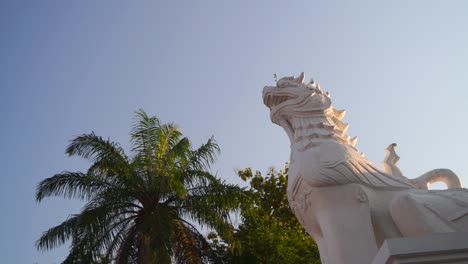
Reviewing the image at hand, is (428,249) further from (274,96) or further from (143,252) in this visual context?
(143,252)

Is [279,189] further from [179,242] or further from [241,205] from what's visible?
[179,242]

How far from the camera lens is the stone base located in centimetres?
245

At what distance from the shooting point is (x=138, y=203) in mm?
11734

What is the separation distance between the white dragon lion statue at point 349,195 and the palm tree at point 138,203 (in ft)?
20.0

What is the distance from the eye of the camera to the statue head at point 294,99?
5133 mm

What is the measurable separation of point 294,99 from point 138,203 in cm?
748

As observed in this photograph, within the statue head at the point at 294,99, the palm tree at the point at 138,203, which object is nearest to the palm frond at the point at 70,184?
the palm tree at the point at 138,203

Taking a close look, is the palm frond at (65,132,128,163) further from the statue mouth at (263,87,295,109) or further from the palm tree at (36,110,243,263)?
the statue mouth at (263,87,295,109)

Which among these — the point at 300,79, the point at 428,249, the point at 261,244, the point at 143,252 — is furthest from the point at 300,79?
the point at 261,244

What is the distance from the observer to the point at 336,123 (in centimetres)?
528

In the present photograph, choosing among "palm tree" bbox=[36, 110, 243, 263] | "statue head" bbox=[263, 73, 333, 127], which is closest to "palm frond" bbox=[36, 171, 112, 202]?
"palm tree" bbox=[36, 110, 243, 263]

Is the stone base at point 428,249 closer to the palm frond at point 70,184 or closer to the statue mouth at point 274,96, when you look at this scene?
the statue mouth at point 274,96

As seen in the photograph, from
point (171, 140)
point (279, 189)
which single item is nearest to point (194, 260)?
point (171, 140)

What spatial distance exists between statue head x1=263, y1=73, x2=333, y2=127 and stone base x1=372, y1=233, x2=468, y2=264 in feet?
8.75
